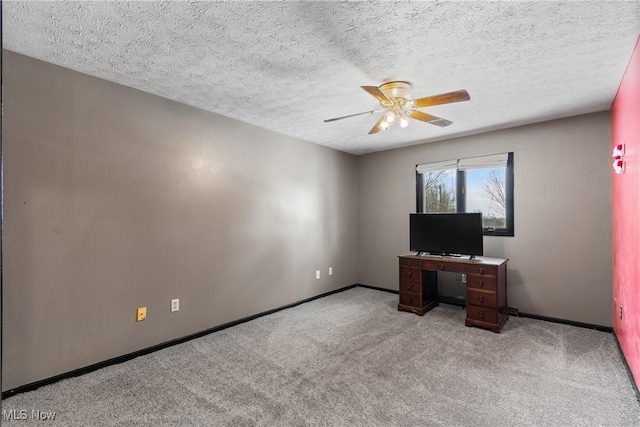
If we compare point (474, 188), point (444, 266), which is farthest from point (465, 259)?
point (474, 188)

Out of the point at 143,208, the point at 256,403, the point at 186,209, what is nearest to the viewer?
the point at 256,403

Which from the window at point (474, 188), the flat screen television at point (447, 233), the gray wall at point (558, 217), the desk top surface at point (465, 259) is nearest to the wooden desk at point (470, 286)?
the desk top surface at point (465, 259)

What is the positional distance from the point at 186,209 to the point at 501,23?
9.78 feet

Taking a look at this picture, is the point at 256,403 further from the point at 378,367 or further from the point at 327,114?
the point at 327,114

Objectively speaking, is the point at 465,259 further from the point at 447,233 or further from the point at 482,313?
the point at 482,313

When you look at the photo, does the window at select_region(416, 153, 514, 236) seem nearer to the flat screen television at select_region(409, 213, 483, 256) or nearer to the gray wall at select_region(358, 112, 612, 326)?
the gray wall at select_region(358, 112, 612, 326)

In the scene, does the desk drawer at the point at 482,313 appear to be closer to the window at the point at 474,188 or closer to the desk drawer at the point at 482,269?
the desk drawer at the point at 482,269

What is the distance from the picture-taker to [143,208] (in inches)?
123

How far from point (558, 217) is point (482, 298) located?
127cm

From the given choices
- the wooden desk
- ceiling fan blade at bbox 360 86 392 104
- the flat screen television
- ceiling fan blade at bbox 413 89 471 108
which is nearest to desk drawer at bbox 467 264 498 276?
the wooden desk

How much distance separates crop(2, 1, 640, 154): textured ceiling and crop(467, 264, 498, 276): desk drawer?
5.51 ft

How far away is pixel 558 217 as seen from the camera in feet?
12.7

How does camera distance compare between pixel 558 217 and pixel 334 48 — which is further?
pixel 558 217

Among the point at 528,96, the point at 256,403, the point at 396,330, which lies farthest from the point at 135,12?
the point at 396,330
